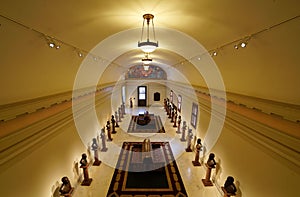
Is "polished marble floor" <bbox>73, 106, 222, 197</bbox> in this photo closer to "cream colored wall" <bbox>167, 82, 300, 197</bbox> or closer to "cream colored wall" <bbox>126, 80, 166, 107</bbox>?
"cream colored wall" <bbox>167, 82, 300, 197</bbox>

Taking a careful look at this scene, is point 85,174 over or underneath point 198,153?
underneath

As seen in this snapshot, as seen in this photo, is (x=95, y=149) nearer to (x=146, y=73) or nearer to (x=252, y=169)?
(x=252, y=169)

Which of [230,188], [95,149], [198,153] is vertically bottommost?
[198,153]

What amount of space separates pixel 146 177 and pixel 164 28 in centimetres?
503

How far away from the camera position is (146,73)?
774 inches

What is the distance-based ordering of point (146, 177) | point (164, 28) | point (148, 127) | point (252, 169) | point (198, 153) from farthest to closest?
point (148, 127)
point (198, 153)
point (146, 177)
point (164, 28)
point (252, 169)

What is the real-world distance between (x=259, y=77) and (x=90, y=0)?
3.26m

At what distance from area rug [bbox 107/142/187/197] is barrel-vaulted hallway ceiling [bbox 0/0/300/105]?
3.68 m

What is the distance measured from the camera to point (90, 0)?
271 cm

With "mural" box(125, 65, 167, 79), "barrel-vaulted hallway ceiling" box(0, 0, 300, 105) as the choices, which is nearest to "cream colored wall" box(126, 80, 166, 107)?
"mural" box(125, 65, 167, 79)

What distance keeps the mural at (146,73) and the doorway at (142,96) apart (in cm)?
135

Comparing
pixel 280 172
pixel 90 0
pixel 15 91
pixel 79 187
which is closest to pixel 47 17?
pixel 90 0

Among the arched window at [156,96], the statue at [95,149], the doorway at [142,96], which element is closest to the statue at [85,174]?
the statue at [95,149]

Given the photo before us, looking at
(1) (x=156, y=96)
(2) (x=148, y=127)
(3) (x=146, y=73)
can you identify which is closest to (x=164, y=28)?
(2) (x=148, y=127)
